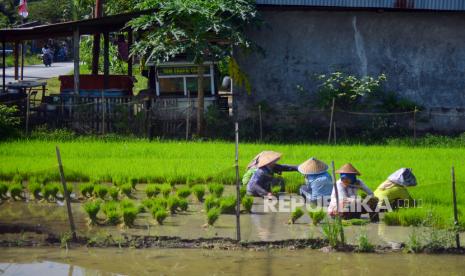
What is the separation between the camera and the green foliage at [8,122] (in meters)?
20.1

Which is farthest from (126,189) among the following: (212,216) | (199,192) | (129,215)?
(212,216)

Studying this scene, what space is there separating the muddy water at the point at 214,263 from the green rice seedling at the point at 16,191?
9.70 ft

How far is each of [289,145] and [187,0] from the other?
4.28m

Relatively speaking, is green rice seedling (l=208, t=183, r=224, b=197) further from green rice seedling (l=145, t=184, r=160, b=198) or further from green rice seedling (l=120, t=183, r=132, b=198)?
green rice seedling (l=120, t=183, r=132, b=198)

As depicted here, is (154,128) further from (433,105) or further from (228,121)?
(433,105)

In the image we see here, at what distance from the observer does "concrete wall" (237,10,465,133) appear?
2242cm

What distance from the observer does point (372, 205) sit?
40.9 ft

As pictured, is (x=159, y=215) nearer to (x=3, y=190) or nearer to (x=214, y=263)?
(x=214, y=263)

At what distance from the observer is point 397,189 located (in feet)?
42.0

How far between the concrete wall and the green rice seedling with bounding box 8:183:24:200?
9214mm

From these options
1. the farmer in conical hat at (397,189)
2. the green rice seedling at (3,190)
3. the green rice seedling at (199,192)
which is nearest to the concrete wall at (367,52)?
the green rice seedling at (199,192)

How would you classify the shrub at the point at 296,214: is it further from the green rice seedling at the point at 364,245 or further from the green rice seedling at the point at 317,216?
the green rice seedling at the point at 364,245

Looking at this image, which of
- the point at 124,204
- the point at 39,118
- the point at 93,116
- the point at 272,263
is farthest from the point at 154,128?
the point at 272,263

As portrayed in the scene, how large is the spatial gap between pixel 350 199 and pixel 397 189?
84 centimetres
